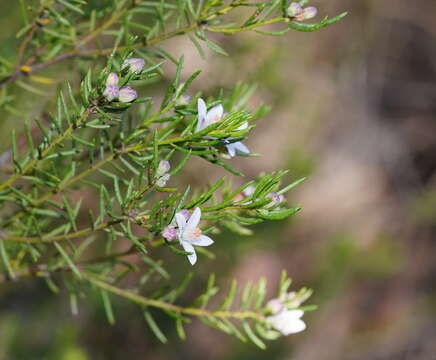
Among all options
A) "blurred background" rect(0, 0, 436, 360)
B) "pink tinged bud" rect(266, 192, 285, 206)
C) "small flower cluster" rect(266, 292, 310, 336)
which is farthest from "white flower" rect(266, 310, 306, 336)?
"blurred background" rect(0, 0, 436, 360)

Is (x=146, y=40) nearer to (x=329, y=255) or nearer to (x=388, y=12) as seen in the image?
(x=329, y=255)

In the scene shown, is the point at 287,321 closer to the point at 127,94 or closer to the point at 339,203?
the point at 127,94

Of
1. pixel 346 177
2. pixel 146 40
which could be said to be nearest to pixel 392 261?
pixel 346 177

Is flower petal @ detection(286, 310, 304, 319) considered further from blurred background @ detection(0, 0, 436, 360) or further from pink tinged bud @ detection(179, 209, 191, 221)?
blurred background @ detection(0, 0, 436, 360)

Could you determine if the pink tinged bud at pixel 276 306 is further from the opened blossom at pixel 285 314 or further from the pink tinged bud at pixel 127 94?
the pink tinged bud at pixel 127 94

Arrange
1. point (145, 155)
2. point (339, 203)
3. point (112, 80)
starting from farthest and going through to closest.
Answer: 1. point (339, 203)
2. point (145, 155)
3. point (112, 80)

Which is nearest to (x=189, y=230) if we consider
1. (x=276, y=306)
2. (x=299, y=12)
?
(x=276, y=306)

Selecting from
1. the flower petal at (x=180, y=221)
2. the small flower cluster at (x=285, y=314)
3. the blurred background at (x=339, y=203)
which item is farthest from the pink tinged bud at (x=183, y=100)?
the blurred background at (x=339, y=203)
